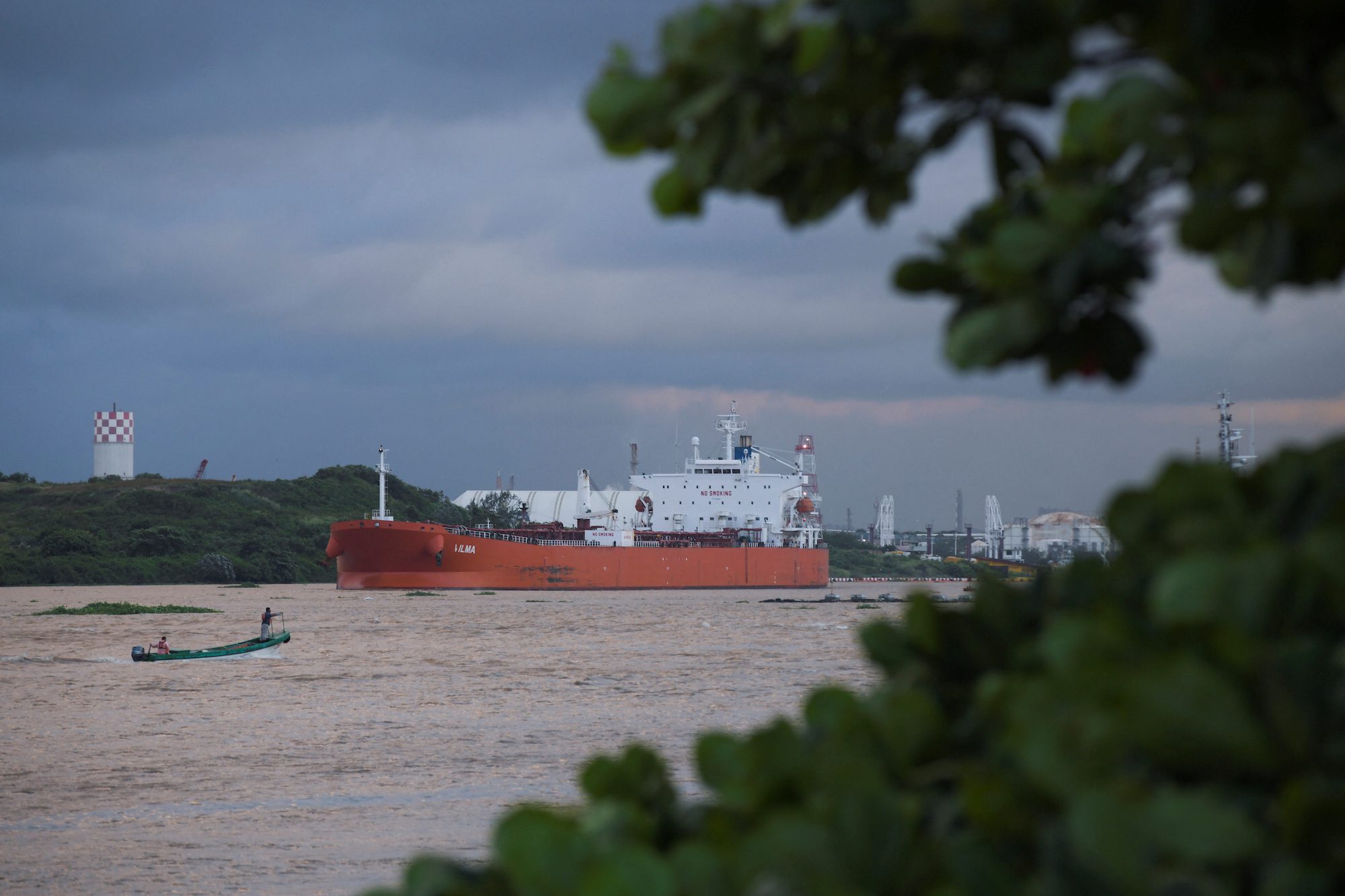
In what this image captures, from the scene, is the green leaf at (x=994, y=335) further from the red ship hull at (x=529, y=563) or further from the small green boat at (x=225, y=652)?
the red ship hull at (x=529, y=563)

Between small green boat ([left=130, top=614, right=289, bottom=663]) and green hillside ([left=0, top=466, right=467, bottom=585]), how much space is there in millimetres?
36640

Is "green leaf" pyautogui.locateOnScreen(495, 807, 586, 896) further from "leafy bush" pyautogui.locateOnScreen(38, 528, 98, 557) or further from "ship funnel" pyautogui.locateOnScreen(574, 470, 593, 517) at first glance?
"leafy bush" pyautogui.locateOnScreen(38, 528, 98, 557)

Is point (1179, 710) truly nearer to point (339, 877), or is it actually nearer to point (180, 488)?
point (339, 877)

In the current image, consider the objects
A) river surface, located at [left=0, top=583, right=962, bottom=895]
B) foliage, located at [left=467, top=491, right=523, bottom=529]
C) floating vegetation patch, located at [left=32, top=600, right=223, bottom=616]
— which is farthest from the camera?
foliage, located at [left=467, top=491, right=523, bottom=529]

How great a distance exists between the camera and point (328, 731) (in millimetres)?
12734

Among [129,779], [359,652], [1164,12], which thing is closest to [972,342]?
[1164,12]

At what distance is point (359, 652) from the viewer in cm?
2167

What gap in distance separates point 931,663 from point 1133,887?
1.69 ft

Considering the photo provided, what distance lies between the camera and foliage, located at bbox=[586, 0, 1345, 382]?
3.52 ft

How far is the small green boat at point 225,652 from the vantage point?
63.1ft

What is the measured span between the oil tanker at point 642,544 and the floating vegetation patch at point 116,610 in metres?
7.24

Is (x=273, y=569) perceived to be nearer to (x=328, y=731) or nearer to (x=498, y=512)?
(x=498, y=512)

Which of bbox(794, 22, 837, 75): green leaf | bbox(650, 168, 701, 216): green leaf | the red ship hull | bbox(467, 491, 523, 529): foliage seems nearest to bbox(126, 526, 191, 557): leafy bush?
the red ship hull

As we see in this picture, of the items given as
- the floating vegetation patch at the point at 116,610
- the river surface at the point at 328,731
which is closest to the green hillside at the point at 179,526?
the floating vegetation patch at the point at 116,610
